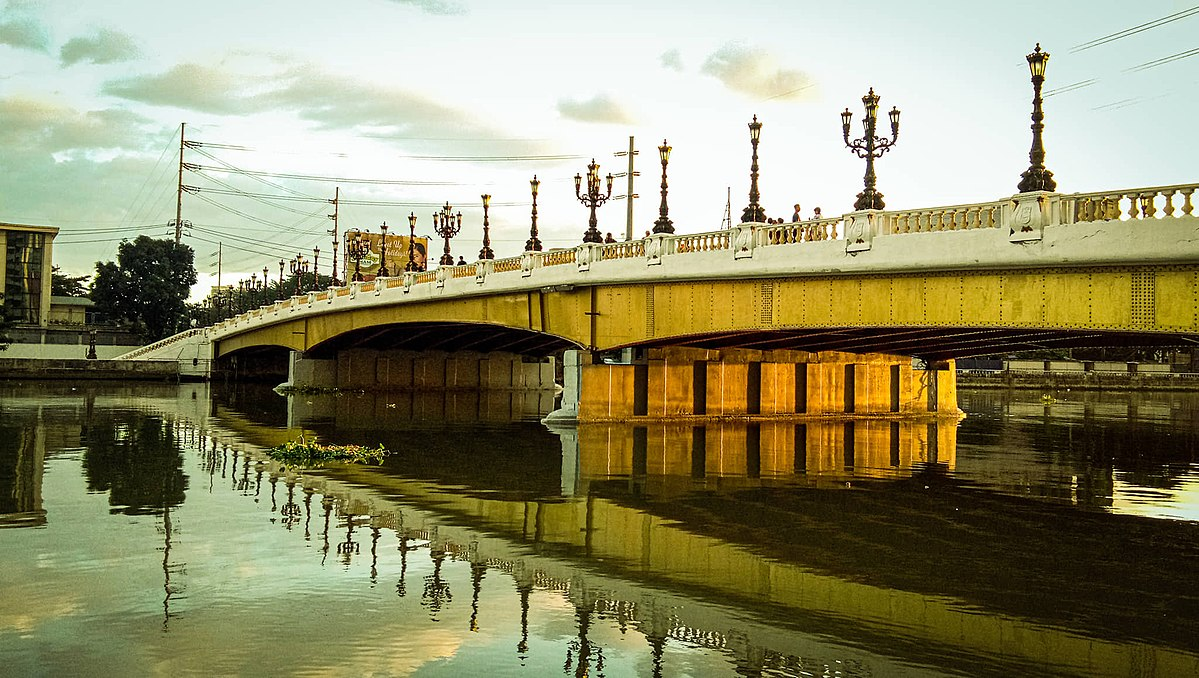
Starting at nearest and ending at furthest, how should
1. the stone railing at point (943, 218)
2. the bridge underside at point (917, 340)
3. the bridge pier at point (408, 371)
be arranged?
the stone railing at point (943, 218), the bridge underside at point (917, 340), the bridge pier at point (408, 371)

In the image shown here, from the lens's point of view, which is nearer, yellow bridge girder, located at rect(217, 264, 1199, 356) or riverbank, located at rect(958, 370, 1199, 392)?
yellow bridge girder, located at rect(217, 264, 1199, 356)

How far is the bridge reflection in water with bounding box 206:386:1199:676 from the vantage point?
10680mm

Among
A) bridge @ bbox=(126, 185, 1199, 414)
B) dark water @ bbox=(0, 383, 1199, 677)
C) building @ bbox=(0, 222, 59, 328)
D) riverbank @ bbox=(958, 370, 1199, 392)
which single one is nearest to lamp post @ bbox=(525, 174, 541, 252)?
bridge @ bbox=(126, 185, 1199, 414)

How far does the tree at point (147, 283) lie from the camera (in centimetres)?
10469

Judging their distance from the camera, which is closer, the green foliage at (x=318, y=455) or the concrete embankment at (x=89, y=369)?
the green foliage at (x=318, y=455)

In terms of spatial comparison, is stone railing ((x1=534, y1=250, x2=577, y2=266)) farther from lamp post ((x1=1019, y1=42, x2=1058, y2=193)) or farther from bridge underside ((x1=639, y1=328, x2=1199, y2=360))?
lamp post ((x1=1019, y1=42, x2=1058, y2=193))

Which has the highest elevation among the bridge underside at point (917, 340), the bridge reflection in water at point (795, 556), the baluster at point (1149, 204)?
the baluster at point (1149, 204)

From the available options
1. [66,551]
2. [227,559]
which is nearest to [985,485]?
[227,559]

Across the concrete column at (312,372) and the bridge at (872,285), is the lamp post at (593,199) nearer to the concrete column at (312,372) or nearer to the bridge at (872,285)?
the bridge at (872,285)

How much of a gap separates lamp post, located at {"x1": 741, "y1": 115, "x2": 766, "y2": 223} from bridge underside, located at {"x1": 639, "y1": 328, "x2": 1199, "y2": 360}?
11.5 feet

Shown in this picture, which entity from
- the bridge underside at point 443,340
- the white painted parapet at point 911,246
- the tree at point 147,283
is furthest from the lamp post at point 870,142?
the tree at point 147,283

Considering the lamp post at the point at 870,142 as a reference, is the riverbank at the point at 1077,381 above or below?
below

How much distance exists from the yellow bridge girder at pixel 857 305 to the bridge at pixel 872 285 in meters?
0.04

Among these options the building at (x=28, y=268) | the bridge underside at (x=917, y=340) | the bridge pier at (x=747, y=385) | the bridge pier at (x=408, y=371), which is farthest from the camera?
the building at (x=28, y=268)
